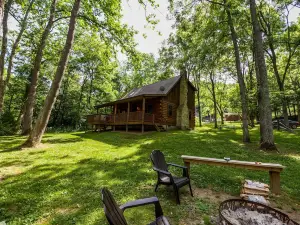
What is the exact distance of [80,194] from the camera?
389cm

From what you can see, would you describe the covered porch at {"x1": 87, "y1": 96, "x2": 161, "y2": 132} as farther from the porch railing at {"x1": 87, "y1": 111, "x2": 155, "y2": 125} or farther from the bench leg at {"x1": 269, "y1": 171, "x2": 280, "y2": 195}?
the bench leg at {"x1": 269, "y1": 171, "x2": 280, "y2": 195}

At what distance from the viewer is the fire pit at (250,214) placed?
2398 millimetres

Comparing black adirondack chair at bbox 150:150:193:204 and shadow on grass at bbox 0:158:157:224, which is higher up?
black adirondack chair at bbox 150:150:193:204

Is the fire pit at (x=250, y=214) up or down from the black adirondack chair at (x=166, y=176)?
down

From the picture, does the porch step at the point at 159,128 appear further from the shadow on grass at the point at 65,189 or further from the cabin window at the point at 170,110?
the shadow on grass at the point at 65,189

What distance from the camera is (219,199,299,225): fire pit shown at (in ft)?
7.87

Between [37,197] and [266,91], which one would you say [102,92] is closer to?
[266,91]

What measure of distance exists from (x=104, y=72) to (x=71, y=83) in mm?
5582

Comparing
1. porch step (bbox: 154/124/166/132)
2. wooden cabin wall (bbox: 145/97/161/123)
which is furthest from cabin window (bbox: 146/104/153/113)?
porch step (bbox: 154/124/166/132)

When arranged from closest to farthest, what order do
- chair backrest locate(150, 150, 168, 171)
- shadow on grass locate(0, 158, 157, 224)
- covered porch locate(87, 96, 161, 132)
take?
1. shadow on grass locate(0, 158, 157, 224)
2. chair backrest locate(150, 150, 168, 171)
3. covered porch locate(87, 96, 161, 132)

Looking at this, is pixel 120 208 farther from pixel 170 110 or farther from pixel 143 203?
pixel 170 110

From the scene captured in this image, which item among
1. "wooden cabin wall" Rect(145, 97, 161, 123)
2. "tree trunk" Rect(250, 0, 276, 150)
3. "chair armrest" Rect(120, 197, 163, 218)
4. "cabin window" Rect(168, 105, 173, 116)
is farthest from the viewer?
"cabin window" Rect(168, 105, 173, 116)

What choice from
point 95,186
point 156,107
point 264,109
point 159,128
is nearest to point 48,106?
point 95,186

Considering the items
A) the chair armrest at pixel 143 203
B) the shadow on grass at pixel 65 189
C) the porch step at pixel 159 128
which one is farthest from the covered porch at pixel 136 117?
the chair armrest at pixel 143 203
